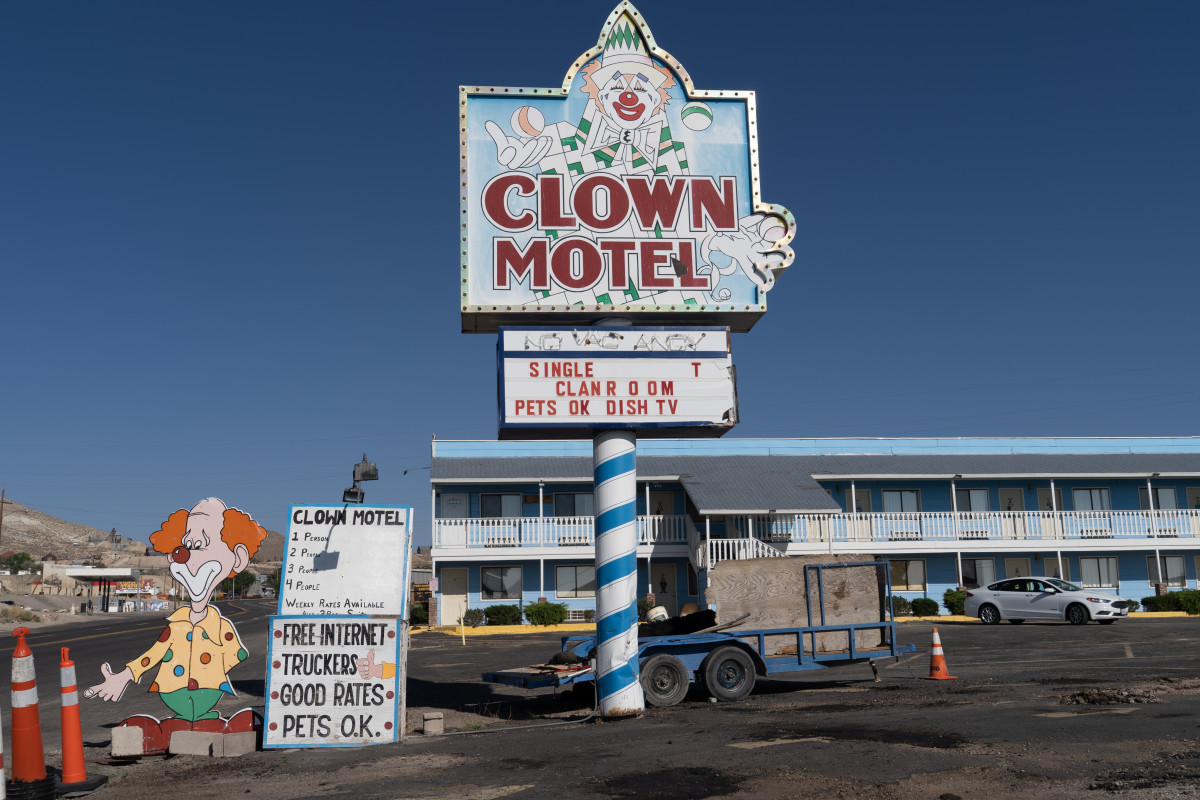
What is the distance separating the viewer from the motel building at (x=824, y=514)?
33.2 m

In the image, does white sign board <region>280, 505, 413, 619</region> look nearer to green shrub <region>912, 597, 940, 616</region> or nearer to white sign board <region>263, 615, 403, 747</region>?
white sign board <region>263, 615, 403, 747</region>

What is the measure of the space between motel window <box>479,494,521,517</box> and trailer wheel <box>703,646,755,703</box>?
22.7 meters

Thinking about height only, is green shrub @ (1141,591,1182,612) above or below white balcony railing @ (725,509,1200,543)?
below

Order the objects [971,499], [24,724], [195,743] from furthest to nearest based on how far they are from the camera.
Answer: [971,499], [195,743], [24,724]

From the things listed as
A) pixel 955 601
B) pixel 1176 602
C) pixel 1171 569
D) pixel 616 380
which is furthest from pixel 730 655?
pixel 1171 569

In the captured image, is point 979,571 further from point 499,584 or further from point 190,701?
point 190,701

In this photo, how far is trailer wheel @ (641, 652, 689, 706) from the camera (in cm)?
1229

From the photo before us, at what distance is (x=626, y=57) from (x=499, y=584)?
2463 cm

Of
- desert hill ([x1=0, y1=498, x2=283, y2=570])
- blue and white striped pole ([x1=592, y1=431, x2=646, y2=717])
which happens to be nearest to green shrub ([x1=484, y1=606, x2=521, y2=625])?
blue and white striped pole ([x1=592, y1=431, x2=646, y2=717])

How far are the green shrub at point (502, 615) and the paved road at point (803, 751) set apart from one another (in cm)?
1829

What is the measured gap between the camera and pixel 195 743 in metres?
9.50

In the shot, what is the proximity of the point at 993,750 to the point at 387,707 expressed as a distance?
5.82 metres

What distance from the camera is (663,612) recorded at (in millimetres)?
14625

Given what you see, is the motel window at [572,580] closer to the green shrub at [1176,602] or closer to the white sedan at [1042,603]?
the white sedan at [1042,603]
